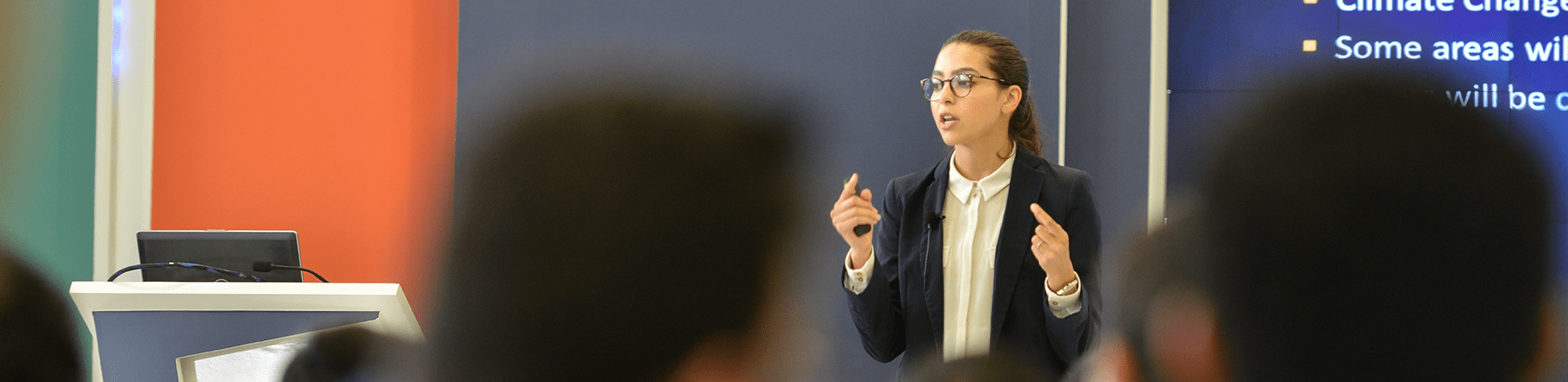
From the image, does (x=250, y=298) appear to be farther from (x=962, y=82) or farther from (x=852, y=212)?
(x=962, y=82)

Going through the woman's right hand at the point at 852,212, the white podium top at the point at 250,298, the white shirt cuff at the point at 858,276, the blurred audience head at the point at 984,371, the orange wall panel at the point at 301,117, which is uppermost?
the orange wall panel at the point at 301,117

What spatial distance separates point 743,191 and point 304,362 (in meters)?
0.67

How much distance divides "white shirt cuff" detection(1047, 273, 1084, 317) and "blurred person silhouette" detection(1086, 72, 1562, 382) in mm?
1234

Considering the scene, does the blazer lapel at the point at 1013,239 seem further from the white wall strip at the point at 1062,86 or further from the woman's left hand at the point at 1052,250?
the white wall strip at the point at 1062,86

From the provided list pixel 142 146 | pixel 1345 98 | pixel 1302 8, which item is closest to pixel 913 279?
pixel 1345 98

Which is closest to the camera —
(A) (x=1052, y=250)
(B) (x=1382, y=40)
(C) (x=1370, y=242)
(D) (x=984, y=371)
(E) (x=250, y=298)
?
(C) (x=1370, y=242)

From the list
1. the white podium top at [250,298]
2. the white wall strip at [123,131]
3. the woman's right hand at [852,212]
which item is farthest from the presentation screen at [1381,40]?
the white wall strip at [123,131]

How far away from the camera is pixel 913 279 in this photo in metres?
1.93

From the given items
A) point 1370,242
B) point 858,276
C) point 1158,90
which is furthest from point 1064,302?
point 1158,90

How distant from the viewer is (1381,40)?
9.34ft

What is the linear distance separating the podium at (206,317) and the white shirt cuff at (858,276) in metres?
0.89

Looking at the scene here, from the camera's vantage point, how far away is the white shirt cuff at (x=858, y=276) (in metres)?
1.84

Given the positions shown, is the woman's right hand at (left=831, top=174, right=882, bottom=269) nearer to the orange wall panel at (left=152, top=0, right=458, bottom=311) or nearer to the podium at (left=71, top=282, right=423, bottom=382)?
the podium at (left=71, top=282, right=423, bottom=382)

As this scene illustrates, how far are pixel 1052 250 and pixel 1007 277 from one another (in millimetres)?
203
